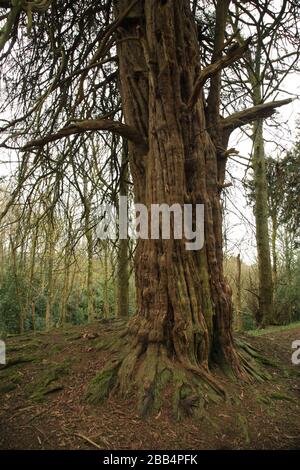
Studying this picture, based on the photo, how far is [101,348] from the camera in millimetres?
4469

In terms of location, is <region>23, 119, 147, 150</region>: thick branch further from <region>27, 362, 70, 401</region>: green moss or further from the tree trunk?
<region>27, 362, 70, 401</region>: green moss

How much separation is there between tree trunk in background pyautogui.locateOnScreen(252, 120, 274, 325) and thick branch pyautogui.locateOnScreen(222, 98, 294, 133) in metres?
5.50

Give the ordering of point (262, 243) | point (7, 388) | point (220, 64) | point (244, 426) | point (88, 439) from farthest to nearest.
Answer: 1. point (262, 243)
2. point (7, 388)
3. point (220, 64)
4. point (244, 426)
5. point (88, 439)

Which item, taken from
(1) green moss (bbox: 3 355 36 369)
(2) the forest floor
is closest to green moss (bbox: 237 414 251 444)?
(2) the forest floor

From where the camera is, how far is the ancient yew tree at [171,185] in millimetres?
3760

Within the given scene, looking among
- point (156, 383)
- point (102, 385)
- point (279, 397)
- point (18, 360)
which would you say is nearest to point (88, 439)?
point (102, 385)

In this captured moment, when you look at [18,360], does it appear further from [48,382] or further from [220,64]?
[220,64]

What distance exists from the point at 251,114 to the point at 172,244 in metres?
1.92

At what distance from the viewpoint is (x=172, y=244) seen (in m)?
3.92

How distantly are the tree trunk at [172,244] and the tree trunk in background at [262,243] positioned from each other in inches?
242

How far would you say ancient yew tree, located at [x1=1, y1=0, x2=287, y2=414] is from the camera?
12.3 ft
